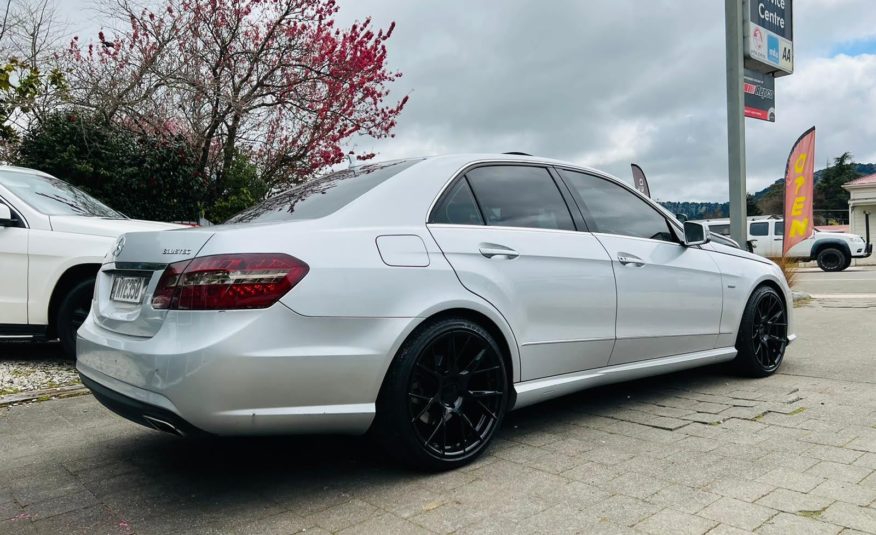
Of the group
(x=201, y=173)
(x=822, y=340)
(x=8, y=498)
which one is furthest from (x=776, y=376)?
(x=201, y=173)

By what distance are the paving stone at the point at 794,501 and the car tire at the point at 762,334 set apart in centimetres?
225

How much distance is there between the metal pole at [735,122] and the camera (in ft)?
34.0

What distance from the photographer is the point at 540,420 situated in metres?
3.98

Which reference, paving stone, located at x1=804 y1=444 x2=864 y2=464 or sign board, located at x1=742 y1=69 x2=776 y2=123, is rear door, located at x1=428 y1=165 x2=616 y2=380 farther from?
sign board, located at x1=742 y1=69 x2=776 y2=123

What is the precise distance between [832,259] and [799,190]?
11.3m

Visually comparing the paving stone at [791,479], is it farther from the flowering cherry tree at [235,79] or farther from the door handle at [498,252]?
the flowering cherry tree at [235,79]

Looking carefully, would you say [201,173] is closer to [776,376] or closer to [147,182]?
[147,182]

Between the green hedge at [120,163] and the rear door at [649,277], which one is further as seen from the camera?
the green hedge at [120,163]

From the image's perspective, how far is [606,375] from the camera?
389 centimetres

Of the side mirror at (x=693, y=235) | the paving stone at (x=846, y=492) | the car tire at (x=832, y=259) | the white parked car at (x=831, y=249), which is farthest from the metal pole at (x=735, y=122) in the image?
the car tire at (x=832, y=259)

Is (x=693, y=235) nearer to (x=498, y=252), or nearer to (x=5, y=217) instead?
(x=498, y=252)

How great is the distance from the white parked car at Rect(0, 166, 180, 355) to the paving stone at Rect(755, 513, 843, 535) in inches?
183

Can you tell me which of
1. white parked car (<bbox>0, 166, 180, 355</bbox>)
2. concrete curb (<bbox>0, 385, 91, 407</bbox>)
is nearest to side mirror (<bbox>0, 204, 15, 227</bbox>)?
white parked car (<bbox>0, 166, 180, 355</bbox>)

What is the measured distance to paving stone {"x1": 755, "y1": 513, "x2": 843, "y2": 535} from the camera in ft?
7.84
